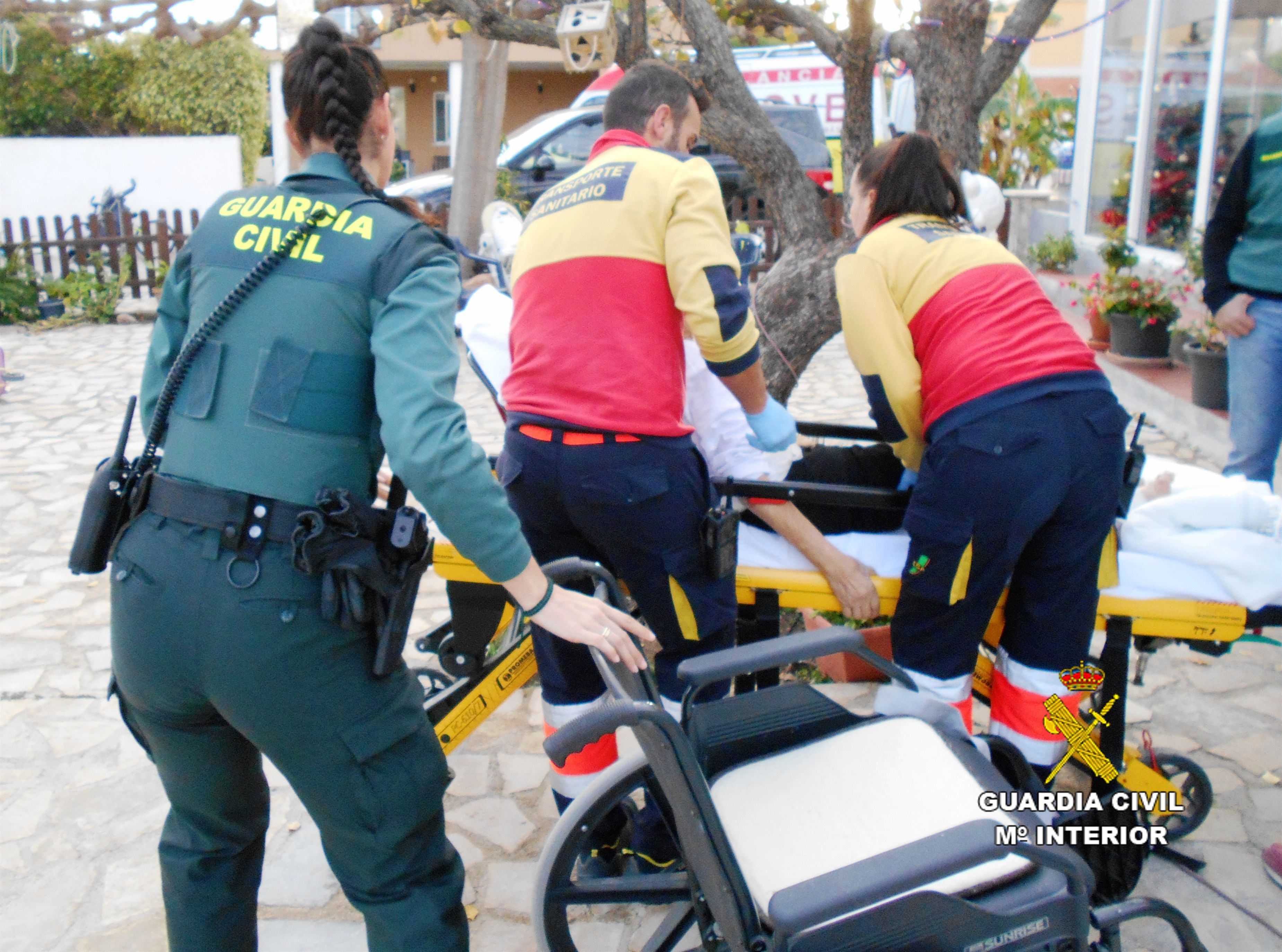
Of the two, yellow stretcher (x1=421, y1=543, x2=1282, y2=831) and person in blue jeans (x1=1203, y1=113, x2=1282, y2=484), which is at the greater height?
person in blue jeans (x1=1203, y1=113, x2=1282, y2=484)

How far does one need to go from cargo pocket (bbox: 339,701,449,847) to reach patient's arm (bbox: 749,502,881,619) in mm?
1152

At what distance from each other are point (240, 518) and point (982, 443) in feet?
5.03

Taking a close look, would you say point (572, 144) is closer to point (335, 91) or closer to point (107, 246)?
point (107, 246)

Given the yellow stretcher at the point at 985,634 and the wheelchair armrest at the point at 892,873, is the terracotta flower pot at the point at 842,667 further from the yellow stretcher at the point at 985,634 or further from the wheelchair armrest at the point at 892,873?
the wheelchair armrest at the point at 892,873

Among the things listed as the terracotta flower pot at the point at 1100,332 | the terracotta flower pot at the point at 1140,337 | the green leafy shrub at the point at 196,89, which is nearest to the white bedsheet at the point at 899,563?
the terracotta flower pot at the point at 1140,337

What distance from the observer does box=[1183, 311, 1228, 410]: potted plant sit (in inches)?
244

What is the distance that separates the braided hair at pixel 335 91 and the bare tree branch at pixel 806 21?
109 inches

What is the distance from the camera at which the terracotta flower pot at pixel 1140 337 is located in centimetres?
746

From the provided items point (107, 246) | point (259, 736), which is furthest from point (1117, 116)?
point (107, 246)

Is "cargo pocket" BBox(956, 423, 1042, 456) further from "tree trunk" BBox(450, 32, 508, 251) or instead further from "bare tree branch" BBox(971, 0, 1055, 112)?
"tree trunk" BBox(450, 32, 508, 251)

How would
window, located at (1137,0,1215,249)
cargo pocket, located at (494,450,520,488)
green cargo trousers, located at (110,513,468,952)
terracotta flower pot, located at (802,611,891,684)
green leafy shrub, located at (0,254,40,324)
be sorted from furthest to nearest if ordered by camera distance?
1. green leafy shrub, located at (0,254,40,324)
2. window, located at (1137,0,1215,249)
3. terracotta flower pot, located at (802,611,891,684)
4. cargo pocket, located at (494,450,520,488)
5. green cargo trousers, located at (110,513,468,952)

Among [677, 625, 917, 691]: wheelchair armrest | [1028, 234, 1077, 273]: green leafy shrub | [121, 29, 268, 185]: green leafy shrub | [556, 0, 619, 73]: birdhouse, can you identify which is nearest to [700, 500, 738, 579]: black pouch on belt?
[677, 625, 917, 691]: wheelchair armrest

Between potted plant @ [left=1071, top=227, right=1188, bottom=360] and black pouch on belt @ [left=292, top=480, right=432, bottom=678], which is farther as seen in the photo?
potted plant @ [left=1071, top=227, right=1188, bottom=360]

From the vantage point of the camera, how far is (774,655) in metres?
1.88
